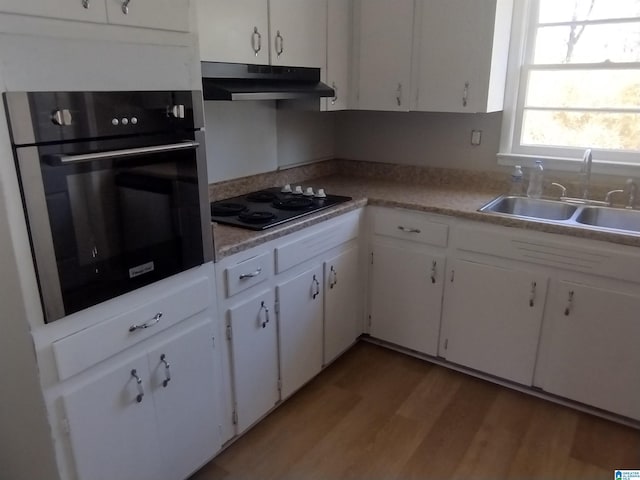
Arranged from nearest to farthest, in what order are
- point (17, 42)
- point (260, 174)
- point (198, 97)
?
point (17, 42), point (198, 97), point (260, 174)

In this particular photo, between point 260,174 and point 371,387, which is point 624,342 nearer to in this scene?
point 371,387

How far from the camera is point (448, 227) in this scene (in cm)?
247

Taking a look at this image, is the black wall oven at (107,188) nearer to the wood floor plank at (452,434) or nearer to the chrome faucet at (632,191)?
the wood floor plank at (452,434)

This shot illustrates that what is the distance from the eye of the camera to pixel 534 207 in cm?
267

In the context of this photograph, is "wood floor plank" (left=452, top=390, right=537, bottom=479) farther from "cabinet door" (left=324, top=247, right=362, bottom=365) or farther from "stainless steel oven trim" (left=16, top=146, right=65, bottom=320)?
"stainless steel oven trim" (left=16, top=146, right=65, bottom=320)

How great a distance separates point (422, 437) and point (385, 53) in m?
1.99

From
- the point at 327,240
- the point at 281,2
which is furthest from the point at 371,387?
the point at 281,2

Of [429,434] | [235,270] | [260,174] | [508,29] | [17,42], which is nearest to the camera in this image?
[17,42]

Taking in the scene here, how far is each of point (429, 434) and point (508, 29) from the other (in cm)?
213

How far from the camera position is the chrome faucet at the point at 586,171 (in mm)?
2495

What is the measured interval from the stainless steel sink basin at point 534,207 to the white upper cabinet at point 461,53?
50cm

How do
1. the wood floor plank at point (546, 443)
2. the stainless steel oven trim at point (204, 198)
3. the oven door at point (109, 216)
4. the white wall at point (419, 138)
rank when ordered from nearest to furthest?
the oven door at point (109, 216) → the stainless steel oven trim at point (204, 198) → the wood floor plank at point (546, 443) → the white wall at point (419, 138)

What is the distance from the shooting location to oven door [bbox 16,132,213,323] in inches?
50.6

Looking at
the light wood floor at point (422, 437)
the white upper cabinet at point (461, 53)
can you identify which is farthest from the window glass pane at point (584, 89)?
the light wood floor at point (422, 437)
